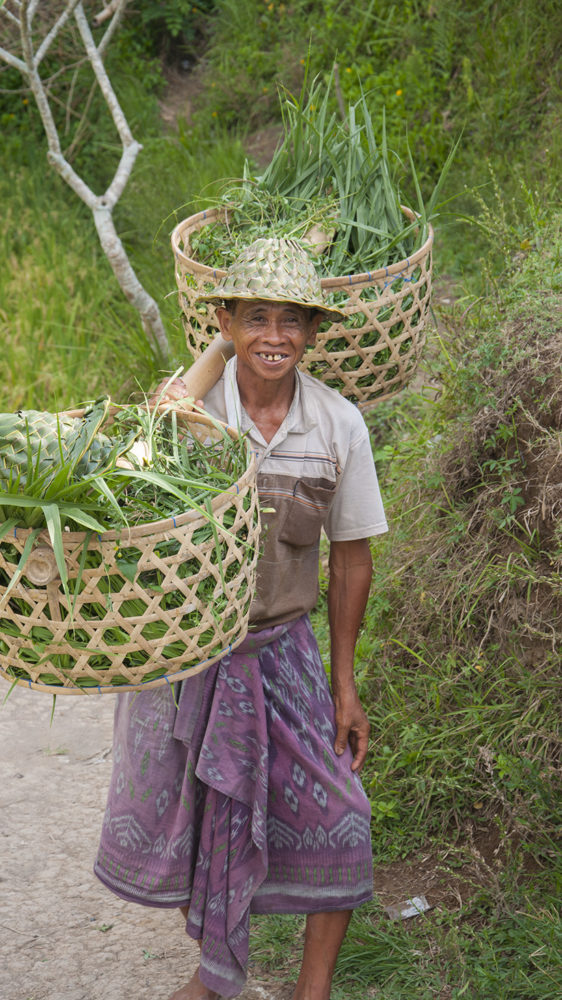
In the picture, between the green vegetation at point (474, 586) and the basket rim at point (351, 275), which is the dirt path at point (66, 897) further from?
the basket rim at point (351, 275)

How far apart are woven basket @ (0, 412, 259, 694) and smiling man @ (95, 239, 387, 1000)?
1.42 feet

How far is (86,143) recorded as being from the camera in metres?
7.79

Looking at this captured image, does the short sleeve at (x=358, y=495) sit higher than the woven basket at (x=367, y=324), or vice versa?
the woven basket at (x=367, y=324)

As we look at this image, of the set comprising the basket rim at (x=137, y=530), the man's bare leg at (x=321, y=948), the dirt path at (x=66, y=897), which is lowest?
the dirt path at (x=66, y=897)

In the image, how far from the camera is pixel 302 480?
2.15m

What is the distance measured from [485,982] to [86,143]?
6.83 metres

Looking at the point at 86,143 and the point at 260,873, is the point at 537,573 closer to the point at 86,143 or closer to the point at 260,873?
the point at 260,873

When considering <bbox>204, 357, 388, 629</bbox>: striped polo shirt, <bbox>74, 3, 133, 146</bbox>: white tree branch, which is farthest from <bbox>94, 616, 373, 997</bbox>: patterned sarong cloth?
<bbox>74, 3, 133, 146</bbox>: white tree branch

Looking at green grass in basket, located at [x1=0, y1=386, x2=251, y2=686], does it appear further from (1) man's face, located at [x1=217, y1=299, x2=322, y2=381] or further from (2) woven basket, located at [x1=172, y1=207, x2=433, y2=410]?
(2) woven basket, located at [x1=172, y1=207, x2=433, y2=410]

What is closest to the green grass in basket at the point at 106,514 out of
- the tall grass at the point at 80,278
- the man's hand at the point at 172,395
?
the man's hand at the point at 172,395

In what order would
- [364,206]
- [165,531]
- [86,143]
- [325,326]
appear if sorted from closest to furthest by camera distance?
1. [165,531]
2. [325,326]
3. [364,206]
4. [86,143]

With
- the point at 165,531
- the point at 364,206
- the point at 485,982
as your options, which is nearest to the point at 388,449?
the point at 364,206

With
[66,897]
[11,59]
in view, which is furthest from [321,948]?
[11,59]

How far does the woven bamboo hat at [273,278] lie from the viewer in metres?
1.94
